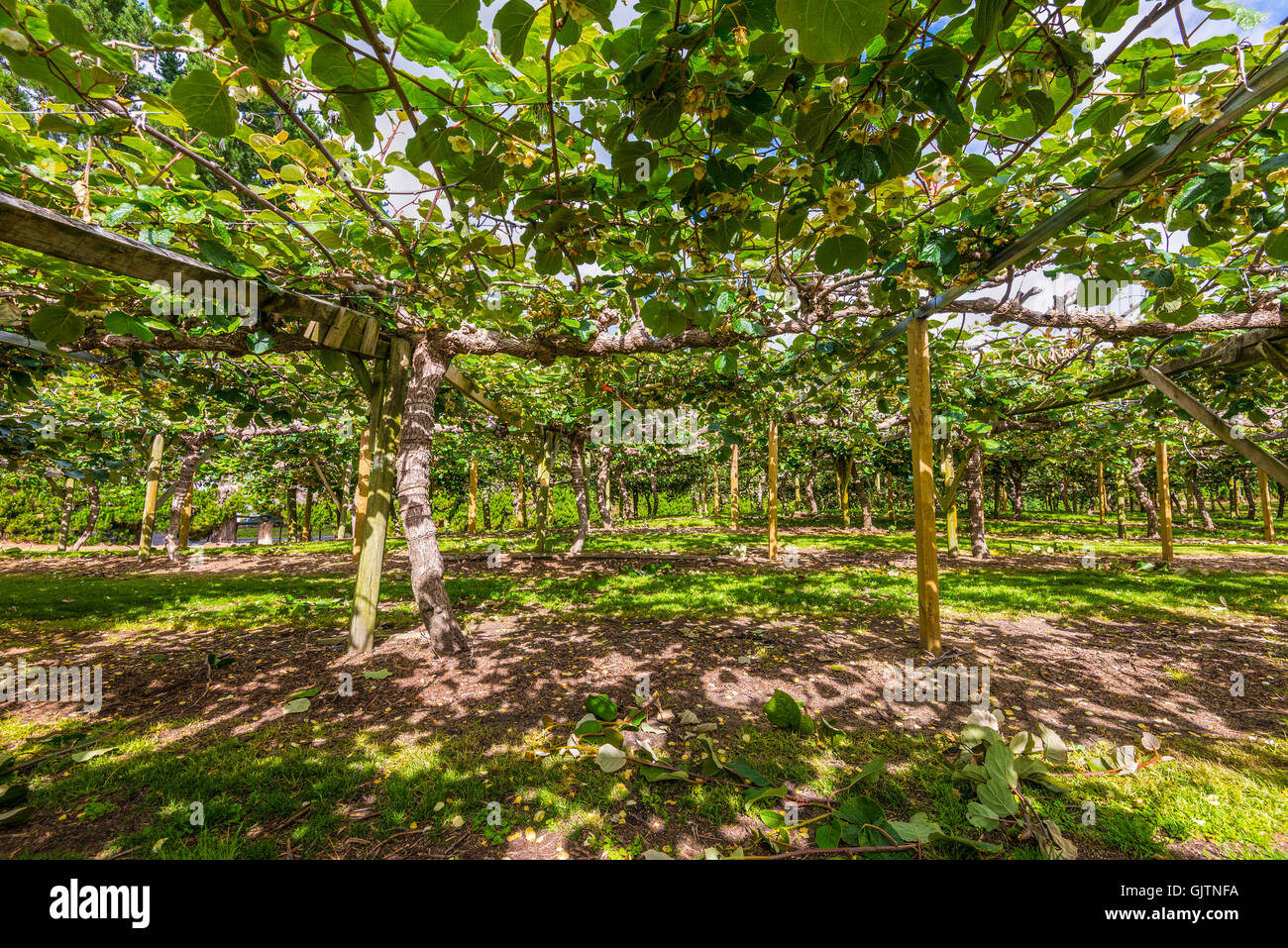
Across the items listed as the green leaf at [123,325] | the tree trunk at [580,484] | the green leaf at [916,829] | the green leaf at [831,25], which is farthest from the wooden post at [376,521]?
the tree trunk at [580,484]

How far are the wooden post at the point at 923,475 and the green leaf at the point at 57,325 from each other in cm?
605

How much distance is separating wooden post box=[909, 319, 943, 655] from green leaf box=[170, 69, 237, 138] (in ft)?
14.7

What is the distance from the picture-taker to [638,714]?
3.00 m

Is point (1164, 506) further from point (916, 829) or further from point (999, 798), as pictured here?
point (916, 829)

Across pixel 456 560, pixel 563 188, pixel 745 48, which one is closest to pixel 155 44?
pixel 563 188

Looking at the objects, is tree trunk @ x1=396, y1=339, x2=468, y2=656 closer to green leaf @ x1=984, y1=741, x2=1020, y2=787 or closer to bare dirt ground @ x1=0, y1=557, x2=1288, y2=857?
bare dirt ground @ x1=0, y1=557, x2=1288, y2=857

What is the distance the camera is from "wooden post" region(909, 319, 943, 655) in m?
3.96

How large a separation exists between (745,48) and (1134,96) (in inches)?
63.6

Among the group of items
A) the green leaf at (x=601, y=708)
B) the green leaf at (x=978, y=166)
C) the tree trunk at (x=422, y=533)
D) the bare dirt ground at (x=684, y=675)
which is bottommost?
the bare dirt ground at (x=684, y=675)

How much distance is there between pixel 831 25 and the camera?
1.03 m

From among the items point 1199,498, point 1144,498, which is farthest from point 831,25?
point 1199,498

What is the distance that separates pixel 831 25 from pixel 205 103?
6.12ft

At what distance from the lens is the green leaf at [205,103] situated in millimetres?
1326

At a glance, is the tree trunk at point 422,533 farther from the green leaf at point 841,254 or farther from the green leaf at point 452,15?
the green leaf at point 841,254
